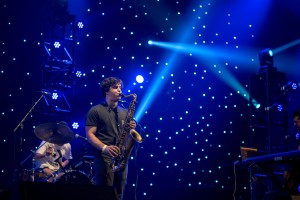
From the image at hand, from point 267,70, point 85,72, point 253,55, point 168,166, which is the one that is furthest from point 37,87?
point 253,55

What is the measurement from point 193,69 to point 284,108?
7.03ft

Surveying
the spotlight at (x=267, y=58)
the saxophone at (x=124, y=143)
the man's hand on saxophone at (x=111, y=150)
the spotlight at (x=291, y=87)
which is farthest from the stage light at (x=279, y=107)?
the man's hand on saxophone at (x=111, y=150)

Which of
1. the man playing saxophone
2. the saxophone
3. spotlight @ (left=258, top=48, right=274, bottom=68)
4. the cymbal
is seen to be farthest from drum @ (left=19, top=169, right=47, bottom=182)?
spotlight @ (left=258, top=48, right=274, bottom=68)

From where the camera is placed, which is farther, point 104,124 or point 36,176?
point 36,176

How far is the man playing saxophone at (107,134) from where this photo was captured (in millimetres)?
4691

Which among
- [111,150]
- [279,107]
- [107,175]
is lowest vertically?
[107,175]

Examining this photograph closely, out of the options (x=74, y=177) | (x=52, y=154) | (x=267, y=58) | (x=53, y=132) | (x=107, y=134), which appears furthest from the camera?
(x=267, y=58)

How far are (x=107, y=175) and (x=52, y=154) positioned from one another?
76.4 inches

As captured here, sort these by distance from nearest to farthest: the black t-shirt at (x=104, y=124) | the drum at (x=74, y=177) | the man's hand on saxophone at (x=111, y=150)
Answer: the man's hand on saxophone at (x=111, y=150)
the black t-shirt at (x=104, y=124)
the drum at (x=74, y=177)

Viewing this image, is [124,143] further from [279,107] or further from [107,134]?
[279,107]

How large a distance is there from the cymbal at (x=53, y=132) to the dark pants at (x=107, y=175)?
126 centimetres

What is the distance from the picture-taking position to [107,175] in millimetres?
4684

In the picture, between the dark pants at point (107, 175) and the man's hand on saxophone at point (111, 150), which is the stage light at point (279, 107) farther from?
the man's hand on saxophone at point (111, 150)

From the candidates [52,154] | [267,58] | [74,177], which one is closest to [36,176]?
[52,154]
